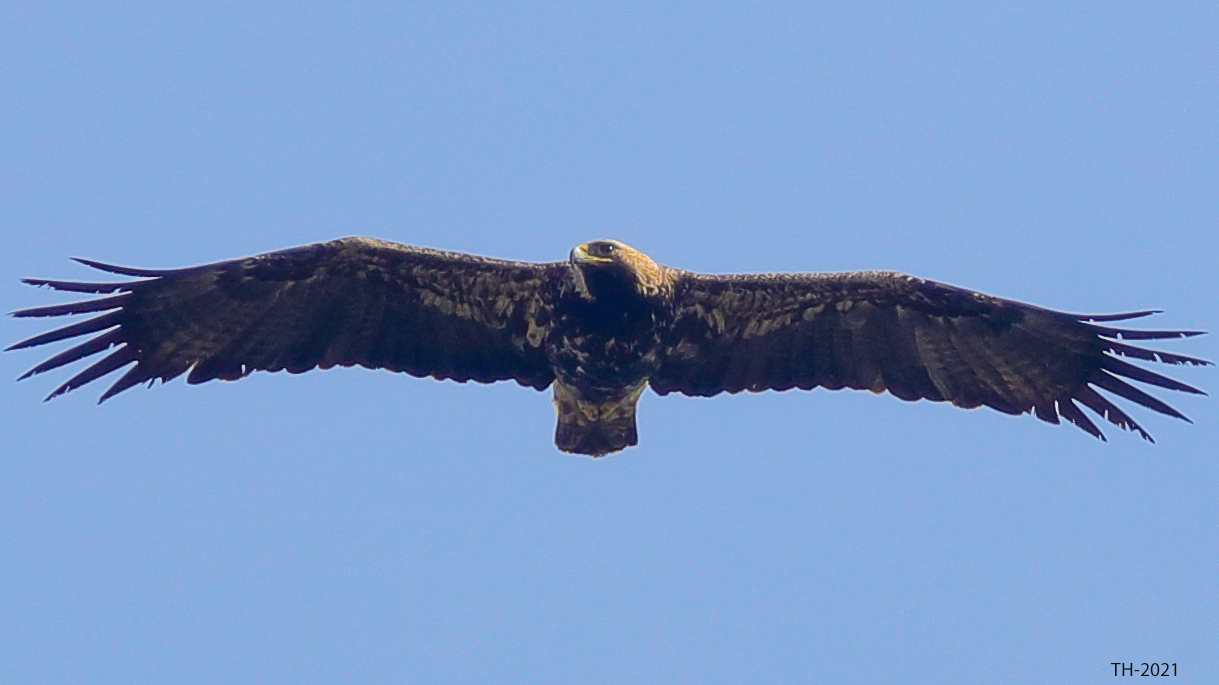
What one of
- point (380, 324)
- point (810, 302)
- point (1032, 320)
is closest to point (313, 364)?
point (380, 324)

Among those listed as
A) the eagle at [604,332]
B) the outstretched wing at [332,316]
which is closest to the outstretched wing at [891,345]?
the eagle at [604,332]

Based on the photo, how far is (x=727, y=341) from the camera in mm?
15508

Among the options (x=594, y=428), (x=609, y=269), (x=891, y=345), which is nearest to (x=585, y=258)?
(x=609, y=269)

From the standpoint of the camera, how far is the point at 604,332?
14672mm

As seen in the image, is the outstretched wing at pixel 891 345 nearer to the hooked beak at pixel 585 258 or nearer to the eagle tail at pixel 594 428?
the eagle tail at pixel 594 428

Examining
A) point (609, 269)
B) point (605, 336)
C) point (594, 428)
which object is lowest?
point (594, 428)

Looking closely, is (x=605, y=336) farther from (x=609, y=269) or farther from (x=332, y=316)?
(x=332, y=316)

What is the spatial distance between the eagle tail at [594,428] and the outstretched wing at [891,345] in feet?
1.23

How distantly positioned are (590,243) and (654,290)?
634mm

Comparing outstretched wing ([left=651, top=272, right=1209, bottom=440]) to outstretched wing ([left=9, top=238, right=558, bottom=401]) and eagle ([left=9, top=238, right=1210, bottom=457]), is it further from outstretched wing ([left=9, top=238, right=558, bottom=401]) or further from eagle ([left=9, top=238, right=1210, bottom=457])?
outstretched wing ([left=9, top=238, right=558, bottom=401])

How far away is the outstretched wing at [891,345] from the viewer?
49.7 ft

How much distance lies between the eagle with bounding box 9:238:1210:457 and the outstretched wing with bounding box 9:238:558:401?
11 millimetres

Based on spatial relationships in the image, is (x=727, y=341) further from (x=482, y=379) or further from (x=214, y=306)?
(x=214, y=306)

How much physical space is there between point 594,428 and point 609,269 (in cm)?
165
